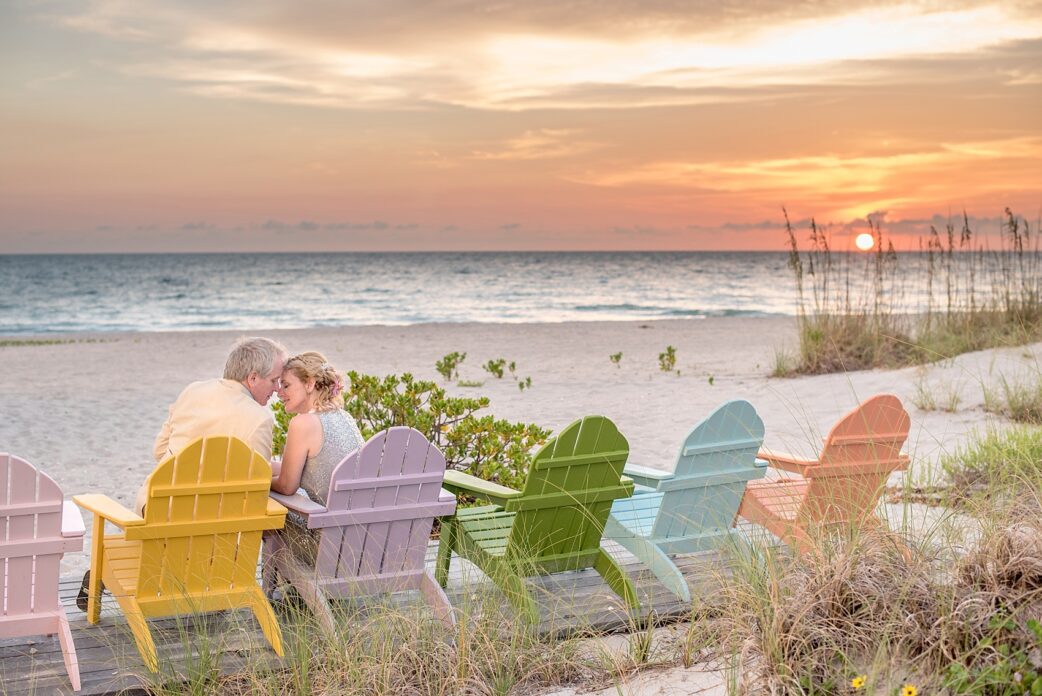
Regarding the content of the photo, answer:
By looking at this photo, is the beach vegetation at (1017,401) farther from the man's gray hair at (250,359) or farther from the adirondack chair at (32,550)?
the adirondack chair at (32,550)

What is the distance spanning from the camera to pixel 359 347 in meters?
19.3

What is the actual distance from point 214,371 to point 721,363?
27.1 feet

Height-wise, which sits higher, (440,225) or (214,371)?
(440,225)

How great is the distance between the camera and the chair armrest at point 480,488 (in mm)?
3797

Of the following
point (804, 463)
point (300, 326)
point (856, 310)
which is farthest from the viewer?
point (300, 326)

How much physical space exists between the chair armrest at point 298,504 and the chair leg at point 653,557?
1.26m

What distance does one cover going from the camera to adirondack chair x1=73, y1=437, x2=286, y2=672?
3346mm

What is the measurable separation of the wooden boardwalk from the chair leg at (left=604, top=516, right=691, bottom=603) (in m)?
0.07

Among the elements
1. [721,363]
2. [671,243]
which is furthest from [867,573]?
[671,243]

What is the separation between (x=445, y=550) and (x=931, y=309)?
9088 millimetres

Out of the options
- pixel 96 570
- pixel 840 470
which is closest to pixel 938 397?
pixel 840 470

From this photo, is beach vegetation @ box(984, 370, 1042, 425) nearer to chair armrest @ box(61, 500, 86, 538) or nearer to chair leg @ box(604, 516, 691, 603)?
chair leg @ box(604, 516, 691, 603)

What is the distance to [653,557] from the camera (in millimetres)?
4156

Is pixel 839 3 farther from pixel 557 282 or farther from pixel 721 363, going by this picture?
pixel 557 282
